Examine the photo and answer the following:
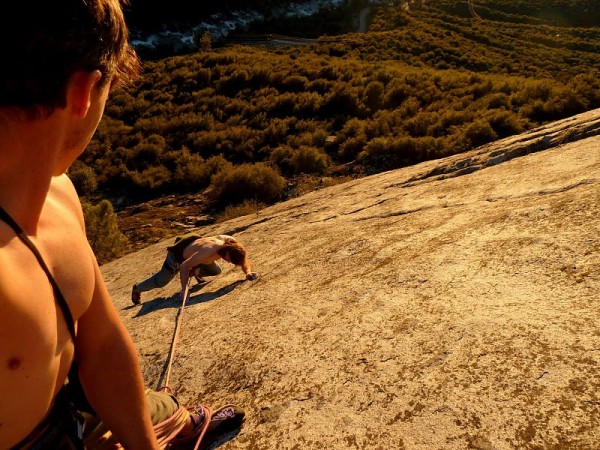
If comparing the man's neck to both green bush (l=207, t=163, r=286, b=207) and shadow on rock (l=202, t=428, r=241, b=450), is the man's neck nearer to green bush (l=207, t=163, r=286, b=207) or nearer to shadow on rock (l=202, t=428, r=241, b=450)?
shadow on rock (l=202, t=428, r=241, b=450)

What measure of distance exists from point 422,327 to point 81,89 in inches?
65.5

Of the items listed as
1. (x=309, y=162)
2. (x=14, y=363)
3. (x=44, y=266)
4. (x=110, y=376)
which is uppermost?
(x=44, y=266)

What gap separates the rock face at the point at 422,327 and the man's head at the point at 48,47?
140 cm

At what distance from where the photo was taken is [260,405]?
6.81 ft

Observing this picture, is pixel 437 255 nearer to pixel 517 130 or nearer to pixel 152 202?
pixel 517 130

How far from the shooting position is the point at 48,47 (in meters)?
0.97

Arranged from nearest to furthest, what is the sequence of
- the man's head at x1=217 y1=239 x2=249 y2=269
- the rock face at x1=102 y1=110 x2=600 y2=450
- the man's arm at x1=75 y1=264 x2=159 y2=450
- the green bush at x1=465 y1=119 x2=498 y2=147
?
1. the man's arm at x1=75 y1=264 x2=159 y2=450
2. the rock face at x1=102 y1=110 x2=600 y2=450
3. the man's head at x1=217 y1=239 x2=249 y2=269
4. the green bush at x1=465 y1=119 x2=498 y2=147

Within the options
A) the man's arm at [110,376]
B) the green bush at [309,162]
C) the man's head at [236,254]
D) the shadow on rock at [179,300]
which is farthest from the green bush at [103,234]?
the man's arm at [110,376]

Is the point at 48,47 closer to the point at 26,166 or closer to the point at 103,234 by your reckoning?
the point at 26,166

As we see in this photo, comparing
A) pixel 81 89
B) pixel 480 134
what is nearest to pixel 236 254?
pixel 81 89

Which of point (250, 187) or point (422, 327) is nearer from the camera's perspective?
point (422, 327)

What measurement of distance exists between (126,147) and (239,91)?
5.64 metres

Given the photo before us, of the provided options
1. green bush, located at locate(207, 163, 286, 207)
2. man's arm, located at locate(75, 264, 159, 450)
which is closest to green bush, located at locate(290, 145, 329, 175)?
green bush, located at locate(207, 163, 286, 207)

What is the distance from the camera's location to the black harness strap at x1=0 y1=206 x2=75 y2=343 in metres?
1.07
